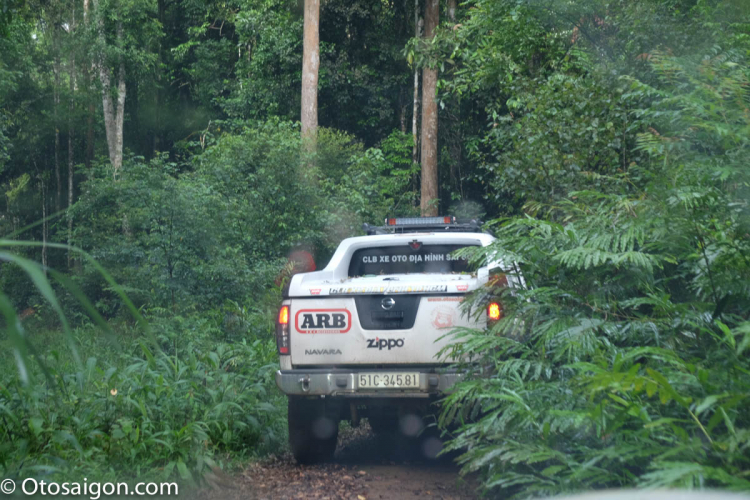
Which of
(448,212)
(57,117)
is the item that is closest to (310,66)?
(448,212)

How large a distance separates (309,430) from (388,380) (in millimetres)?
957

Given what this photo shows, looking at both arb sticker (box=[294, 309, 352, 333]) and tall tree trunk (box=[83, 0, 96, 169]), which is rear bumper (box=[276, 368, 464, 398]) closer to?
arb sticker (box=[294, 309, 352, 333])

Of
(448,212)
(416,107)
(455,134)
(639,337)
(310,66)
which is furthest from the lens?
(448,212)

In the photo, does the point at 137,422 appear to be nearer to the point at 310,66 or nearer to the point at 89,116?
the point at 310,66

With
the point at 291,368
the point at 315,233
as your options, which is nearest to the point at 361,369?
the point at 291,368

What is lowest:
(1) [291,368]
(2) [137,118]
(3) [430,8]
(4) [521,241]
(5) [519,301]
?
(1) [291,368]

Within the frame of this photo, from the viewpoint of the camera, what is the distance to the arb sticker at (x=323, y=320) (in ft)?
18.3

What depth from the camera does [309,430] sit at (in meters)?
5.95

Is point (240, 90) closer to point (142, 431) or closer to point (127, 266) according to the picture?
point (127, 266)

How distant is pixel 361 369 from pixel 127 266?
22.5ft

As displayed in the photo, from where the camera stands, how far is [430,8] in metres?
21.2

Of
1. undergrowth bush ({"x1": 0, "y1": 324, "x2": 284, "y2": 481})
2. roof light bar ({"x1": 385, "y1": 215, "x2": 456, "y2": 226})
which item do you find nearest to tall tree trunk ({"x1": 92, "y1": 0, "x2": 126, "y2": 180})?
undergrowth bush ({"x1": 0, "y1": 324, "x2": 284, "y2": 481})

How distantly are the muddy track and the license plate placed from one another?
757mm

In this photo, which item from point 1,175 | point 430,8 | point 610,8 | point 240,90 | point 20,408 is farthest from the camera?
point 1,175
